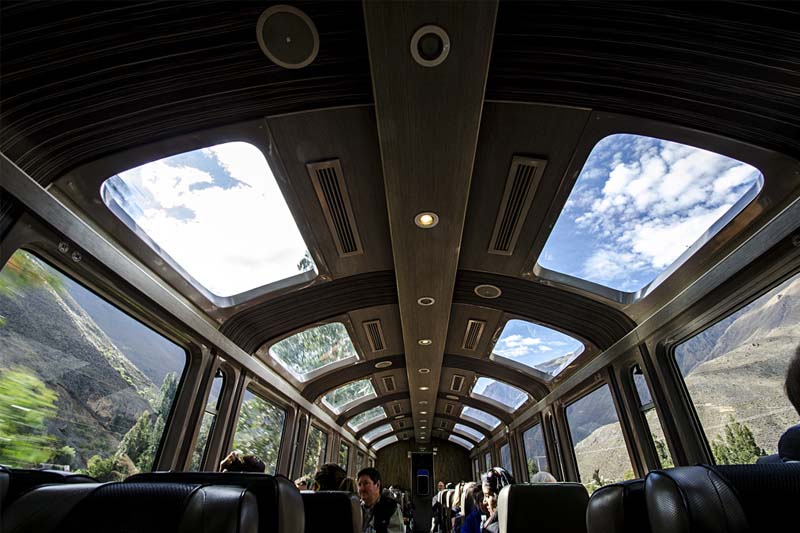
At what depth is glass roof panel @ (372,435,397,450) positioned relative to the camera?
14.9 meters

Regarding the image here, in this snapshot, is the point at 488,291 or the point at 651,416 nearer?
the point at 651,416

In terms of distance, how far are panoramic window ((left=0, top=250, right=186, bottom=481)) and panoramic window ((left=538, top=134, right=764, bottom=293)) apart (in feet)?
13.4

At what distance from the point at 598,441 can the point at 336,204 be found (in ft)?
16.9

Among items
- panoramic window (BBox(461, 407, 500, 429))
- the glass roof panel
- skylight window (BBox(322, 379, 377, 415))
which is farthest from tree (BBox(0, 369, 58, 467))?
the glass roof panel

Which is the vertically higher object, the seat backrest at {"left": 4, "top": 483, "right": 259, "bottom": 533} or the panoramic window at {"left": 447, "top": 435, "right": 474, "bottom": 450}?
the panoramic window at {"left": 447, "top": 435, "right": 474, "bottom": 450}

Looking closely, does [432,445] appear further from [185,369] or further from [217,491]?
[217,491]

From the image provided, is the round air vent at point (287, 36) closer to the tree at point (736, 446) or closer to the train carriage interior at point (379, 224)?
the train carriage interior at point (379, 224)

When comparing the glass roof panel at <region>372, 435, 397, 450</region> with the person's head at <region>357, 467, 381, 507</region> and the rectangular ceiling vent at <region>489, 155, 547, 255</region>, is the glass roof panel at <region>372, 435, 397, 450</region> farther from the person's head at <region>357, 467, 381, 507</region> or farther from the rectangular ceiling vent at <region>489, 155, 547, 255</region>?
the rectangular ceiling vent at <region>489, 155, 547, 255</region>

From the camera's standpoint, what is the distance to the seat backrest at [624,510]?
1.20 meters

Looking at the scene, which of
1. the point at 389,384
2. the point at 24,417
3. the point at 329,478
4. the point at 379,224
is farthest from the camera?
the point at 389,384

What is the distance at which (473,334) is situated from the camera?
20.4 ft

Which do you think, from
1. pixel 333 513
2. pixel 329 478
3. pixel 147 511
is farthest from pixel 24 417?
pixel 329 478

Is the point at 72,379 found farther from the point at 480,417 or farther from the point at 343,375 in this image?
the point at 480,417

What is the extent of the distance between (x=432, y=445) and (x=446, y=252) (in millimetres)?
14529
